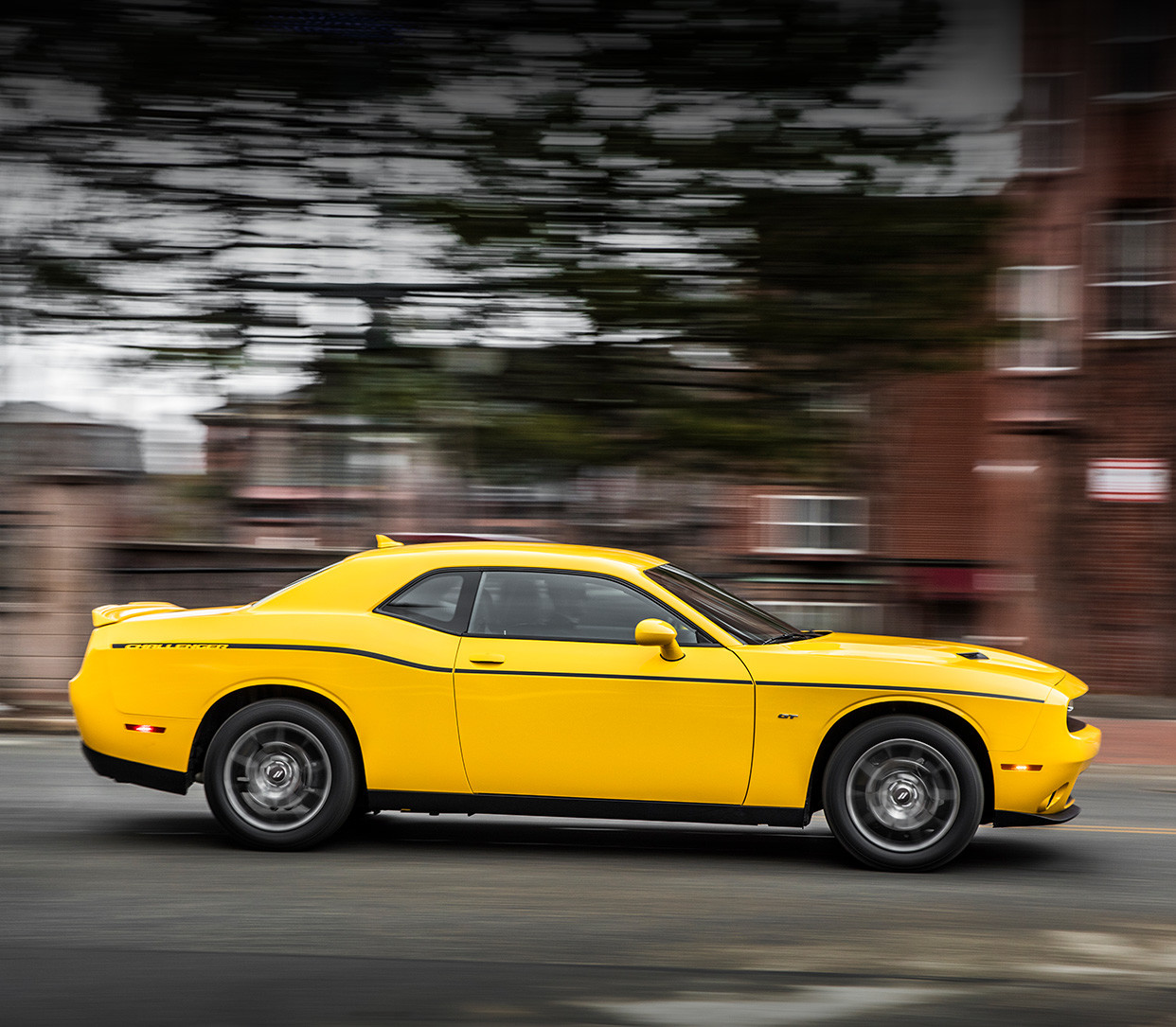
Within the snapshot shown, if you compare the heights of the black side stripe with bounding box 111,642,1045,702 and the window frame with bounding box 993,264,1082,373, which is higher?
the window frame with bounding box 993,264,1082,373

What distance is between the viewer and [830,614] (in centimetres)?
1462

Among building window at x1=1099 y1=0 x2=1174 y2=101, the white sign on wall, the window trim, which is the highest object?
building window at x1=1099 y1=0 x2=1174 y2=101

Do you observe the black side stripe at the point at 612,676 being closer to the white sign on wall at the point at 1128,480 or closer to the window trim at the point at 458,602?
the window trim at the point at 458,602

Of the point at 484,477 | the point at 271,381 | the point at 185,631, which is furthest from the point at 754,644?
the point at 271,381

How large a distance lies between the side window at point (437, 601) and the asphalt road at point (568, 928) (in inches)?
45.7

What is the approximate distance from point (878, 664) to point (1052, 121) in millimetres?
14224

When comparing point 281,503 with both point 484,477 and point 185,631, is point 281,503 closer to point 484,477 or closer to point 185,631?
point 484,477

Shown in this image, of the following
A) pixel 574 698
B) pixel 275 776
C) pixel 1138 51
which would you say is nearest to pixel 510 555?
pixel 574 698

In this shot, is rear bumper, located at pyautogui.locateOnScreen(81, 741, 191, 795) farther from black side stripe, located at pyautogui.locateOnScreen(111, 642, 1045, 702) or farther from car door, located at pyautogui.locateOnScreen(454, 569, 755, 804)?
car door, located at pyautogui.locateOnScreen(454, 569, 755, 804)

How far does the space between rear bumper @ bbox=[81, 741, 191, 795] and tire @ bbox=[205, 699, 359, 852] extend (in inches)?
7.4

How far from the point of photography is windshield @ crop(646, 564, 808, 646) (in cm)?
641

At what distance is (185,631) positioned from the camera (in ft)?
21.2

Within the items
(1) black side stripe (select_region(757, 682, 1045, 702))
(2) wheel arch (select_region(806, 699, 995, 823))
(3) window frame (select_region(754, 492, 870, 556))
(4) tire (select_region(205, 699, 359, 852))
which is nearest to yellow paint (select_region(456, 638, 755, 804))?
(1) black side stripe (select_region(757, 682, 1045, 702))

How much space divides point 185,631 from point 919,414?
Result: 1404 centimetres
